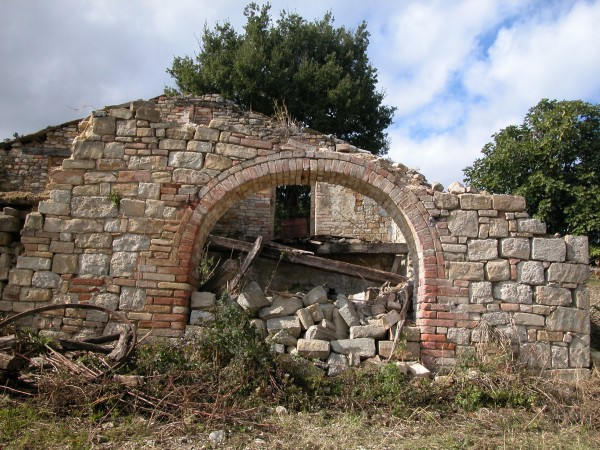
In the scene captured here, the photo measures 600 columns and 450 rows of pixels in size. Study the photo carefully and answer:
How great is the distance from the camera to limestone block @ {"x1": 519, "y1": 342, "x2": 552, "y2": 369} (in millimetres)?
6086

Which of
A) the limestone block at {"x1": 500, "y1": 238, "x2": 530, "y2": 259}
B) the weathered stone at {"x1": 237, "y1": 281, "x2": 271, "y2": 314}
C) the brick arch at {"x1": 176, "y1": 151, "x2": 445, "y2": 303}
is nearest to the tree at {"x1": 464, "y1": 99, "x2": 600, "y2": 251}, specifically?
the limestone block at {"x1": 500, "y1": 238, "x2": 530, "y2": 259}

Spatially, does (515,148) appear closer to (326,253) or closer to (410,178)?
(326,253)

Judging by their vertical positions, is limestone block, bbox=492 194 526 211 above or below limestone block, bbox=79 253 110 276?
above

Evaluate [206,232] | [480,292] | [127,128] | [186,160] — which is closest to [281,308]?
[206,232]

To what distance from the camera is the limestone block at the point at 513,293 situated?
20.6ft

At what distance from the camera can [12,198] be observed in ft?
21.1

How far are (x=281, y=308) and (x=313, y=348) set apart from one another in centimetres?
71

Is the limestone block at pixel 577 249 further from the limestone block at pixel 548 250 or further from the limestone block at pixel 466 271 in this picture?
the limestone block at pixel 466 271

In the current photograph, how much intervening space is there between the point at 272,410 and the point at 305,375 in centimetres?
77

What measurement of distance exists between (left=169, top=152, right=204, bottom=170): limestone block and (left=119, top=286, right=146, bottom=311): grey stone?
65.5 inches

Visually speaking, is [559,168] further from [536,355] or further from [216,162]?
[216,162]

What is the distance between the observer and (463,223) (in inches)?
254

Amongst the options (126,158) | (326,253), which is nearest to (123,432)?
(126,158)

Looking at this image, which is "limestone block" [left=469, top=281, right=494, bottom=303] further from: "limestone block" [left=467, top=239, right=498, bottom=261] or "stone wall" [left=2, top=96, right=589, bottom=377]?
"limestone block" [left=467, top=239, right=498, bottom=261]
